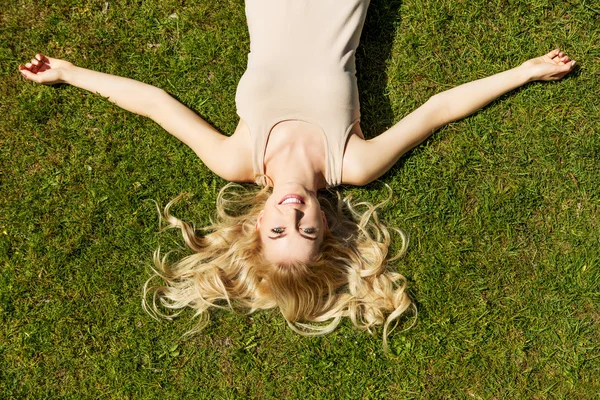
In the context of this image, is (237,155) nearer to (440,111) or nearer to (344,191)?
(344,191)

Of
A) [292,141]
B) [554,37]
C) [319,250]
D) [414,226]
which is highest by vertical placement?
[554,37]

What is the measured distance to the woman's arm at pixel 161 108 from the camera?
13.9ft

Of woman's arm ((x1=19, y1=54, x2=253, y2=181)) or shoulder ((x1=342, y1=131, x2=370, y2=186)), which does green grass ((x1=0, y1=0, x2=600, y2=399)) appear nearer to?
woman's arm ((x1=19, y1=54, x2=253, y2=181))

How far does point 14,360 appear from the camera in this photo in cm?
454

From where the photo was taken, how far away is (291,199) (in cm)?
375

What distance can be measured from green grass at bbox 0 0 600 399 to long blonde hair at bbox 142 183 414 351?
153 mm

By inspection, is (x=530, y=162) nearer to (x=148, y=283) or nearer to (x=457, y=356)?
(x=457, y=356)

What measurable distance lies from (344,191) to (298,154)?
0.68 m

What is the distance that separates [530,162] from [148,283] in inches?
141

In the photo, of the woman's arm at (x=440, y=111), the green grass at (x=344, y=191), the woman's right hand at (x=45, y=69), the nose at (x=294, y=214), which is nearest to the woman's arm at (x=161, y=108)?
Answer: the woman's right hand at (x=45, y=69)

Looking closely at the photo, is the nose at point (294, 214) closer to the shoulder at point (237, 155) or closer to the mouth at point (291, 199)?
the mouth at point (291, 199)

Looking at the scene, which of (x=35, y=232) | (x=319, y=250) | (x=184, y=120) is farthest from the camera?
(x=35, y=232)

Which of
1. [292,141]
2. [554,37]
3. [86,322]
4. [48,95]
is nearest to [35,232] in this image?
[86,322]

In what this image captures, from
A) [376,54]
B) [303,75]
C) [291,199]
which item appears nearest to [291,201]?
[291,199]
